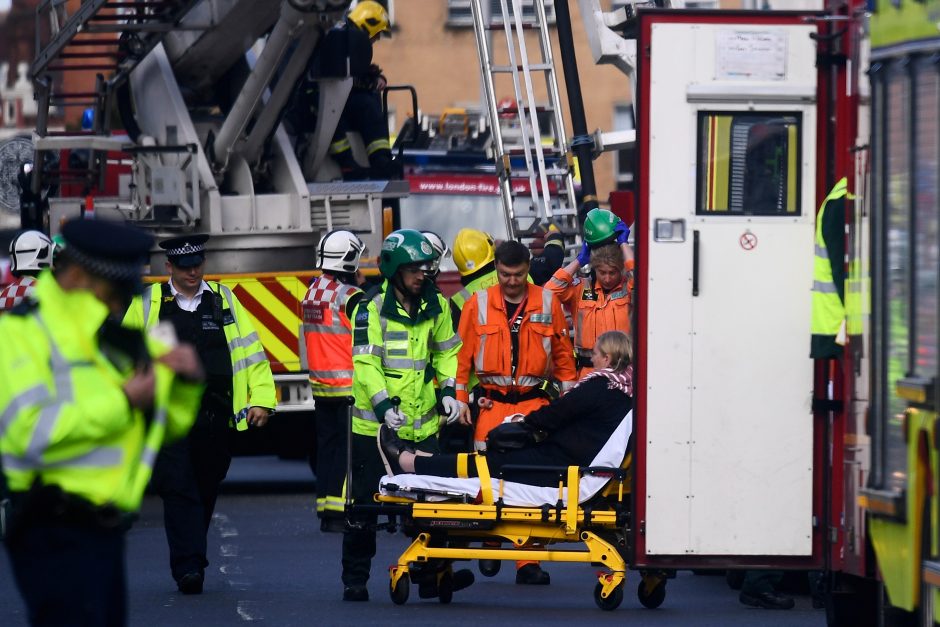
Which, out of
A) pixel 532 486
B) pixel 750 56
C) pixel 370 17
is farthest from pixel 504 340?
pixel 370 17

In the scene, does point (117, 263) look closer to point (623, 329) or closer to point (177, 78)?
point (623, 329)

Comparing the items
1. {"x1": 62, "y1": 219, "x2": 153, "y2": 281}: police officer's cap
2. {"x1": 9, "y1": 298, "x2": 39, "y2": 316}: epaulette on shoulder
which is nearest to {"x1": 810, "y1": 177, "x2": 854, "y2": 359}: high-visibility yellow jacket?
{"x1": 62, "y1": 219, "x2": 153, "y2": 281}: police officer's cap

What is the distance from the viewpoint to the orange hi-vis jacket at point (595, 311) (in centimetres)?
1089

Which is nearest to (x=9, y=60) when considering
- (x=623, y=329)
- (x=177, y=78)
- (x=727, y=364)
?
(x=177, y=78)

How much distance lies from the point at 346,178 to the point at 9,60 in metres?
25.4

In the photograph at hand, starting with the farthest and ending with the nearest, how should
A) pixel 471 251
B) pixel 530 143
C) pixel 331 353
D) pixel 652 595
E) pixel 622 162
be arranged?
1. pixel 622 162
2. pixel 530 143
3. pixel 471 251
4. pixel 331 353
5. pixel 652 595

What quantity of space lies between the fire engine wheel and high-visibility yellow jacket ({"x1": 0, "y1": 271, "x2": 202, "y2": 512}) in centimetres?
438

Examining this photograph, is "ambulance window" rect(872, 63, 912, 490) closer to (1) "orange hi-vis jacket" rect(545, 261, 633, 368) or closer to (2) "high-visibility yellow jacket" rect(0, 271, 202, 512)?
(2) "high-visibility yellow jacket" rect(0, 271, 202, 512)

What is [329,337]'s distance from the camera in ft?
35.0

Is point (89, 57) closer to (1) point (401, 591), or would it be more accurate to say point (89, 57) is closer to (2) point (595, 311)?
(2) point (595, 311)

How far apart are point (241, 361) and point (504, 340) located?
51.0 inches

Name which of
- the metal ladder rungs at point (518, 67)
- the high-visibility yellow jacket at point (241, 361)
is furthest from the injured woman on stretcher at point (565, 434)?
the metal ladder rungs at point (518, 67)

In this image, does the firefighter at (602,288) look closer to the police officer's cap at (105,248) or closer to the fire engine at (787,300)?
the fire engine at (787,300)

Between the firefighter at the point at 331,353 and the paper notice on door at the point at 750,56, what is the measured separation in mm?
2918
